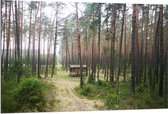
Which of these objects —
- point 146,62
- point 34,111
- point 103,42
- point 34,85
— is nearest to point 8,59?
point 34,85

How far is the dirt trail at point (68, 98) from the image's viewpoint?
409 centimetres

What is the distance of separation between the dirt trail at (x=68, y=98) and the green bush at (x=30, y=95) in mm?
169

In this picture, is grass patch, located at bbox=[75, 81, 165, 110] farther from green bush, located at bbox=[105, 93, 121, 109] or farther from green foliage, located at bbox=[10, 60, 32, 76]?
green foliage, located at bbox=[10, 60, 32, 76]

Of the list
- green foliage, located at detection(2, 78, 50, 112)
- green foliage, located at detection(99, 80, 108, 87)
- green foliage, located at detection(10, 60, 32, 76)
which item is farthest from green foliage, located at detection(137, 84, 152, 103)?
green foliage, located at detection(10, 60, 32, 76)

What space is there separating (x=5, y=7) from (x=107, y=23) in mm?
1401

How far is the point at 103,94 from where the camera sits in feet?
14.0

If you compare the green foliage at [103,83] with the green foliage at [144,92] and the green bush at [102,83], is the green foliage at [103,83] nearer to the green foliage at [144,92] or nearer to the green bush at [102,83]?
the green bush at [102,83]

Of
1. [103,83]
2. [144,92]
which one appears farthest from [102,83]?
[144,92]

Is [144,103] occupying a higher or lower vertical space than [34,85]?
lower

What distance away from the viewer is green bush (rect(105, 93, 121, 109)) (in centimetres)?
426

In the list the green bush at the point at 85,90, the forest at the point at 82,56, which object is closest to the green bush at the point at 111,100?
the forest at the point at 82,56

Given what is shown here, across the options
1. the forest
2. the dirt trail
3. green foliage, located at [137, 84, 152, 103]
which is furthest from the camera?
green foliage, located at [137, 84, 152, 103]

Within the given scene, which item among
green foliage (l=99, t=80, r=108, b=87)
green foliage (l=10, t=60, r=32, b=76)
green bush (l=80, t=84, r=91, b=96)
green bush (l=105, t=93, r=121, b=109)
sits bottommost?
green bush (l=105, t=93, r=121, b=109)

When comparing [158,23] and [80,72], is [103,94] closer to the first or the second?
[80,72]
